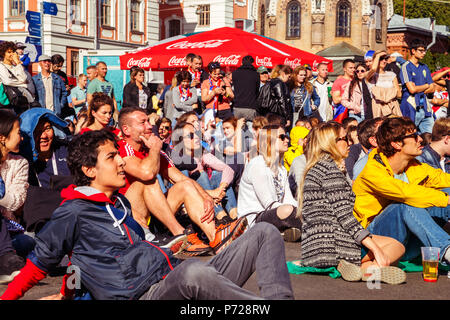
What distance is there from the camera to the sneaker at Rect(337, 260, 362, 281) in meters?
5.84

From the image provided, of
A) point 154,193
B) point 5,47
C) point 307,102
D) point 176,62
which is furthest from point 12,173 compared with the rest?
point 176,62

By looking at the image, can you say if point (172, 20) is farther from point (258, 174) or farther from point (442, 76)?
point (258, 174)

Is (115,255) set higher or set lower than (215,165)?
higher

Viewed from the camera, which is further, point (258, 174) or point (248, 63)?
point (248, 63)

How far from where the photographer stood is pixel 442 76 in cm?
1466

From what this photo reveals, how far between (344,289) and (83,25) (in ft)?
119

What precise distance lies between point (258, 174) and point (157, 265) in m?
3.92

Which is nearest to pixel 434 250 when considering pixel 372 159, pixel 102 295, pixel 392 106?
pixel 372 159

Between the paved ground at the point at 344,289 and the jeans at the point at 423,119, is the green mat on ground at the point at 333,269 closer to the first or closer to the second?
the paved ground at the point at 344,289

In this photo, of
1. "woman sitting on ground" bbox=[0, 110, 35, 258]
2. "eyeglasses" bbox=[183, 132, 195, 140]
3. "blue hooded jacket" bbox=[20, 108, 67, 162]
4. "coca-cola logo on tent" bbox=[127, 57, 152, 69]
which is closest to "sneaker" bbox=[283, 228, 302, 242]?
"eyeglasses" bbox=[183, 132, 195, 140]

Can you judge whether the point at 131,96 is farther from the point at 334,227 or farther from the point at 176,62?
the point at 334,227

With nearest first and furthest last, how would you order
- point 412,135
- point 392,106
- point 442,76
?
→ 1. point 412,135
2. point 392,106
3. point 442,76

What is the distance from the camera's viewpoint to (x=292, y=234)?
26.5ft

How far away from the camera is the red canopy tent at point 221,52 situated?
17047mm
